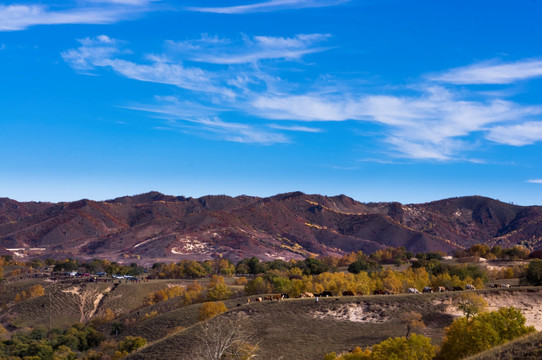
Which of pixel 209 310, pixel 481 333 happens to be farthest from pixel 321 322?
pixel 481 333

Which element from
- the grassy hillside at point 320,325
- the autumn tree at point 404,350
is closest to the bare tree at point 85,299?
the grassy hillside at point 320,325

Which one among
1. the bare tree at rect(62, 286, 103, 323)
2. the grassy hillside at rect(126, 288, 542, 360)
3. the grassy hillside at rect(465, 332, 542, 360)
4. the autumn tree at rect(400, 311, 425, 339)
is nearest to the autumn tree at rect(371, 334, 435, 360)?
the grassy hillside at rect(126, 288, 542, 360)

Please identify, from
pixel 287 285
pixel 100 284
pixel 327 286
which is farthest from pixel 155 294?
pixel 327 286

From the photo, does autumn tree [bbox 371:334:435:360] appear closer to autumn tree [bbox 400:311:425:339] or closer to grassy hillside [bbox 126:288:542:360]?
grassy hillside [bbox 126:288:542:360]

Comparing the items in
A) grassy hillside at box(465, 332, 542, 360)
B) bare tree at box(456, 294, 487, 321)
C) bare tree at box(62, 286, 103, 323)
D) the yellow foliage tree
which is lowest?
bare tree at box(62, 286, 103, 323)

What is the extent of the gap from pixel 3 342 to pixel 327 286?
211 feet

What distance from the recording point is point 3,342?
9400cm

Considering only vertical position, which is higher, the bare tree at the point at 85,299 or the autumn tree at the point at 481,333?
the autumn tree at the point at 481,333

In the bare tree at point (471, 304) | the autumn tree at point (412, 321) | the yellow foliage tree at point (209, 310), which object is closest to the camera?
the autumn tree at point (412, 321)

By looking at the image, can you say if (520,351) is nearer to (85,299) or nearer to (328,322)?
(328,322)

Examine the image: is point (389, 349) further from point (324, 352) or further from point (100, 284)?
point (100, 284)

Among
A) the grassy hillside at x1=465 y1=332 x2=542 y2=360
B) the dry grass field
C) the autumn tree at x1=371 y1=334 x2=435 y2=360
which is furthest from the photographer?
the dry grass field

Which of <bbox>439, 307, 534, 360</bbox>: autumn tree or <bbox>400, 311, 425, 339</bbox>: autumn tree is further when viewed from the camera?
<bbox>400, 311, 425, 339</bbox>: autumn tree

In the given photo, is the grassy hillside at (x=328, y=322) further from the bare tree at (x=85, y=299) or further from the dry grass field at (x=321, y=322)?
the bare tree at (x=85, y=299)
